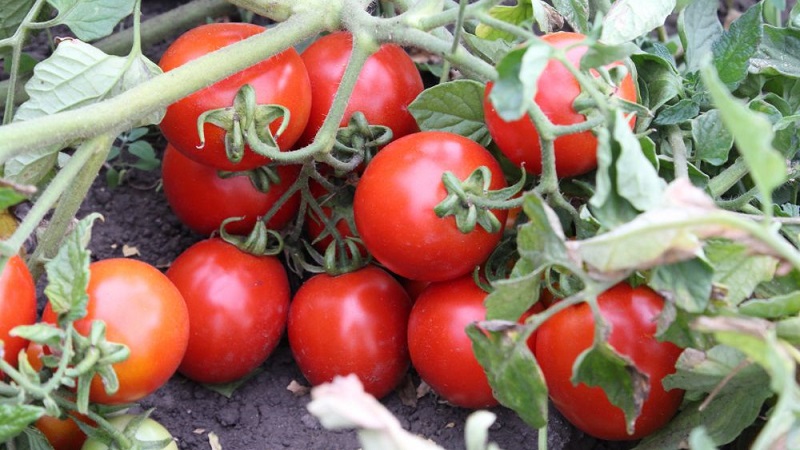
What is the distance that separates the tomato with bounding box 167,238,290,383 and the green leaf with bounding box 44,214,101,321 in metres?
0.29

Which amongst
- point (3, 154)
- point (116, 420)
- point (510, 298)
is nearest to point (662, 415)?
point (510, 298)

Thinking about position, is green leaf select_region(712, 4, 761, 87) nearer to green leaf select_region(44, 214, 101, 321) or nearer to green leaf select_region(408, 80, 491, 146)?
green leaf select_region(408, 80, 491, 146)

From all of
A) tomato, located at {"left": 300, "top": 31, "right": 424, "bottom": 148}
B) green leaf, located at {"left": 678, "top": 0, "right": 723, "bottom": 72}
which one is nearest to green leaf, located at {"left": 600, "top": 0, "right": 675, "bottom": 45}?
green leaf, located at {"left": 678, "top": 0, "right": 723, "bottom": 72}

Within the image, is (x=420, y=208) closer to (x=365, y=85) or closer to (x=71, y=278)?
(x=365, y=85)

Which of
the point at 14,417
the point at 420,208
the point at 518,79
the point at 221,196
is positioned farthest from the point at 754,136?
the point at 221,196

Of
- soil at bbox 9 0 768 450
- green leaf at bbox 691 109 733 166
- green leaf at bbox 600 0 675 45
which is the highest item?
green leaf at bbox 600 0 675 45

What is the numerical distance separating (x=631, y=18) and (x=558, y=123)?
22 centimetres

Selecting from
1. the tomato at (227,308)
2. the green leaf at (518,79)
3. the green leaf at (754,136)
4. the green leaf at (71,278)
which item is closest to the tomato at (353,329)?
the tomato at (227,308)

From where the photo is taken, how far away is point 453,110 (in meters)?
1.21

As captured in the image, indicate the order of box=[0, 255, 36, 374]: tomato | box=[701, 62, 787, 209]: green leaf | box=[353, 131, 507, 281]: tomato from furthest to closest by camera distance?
box=[353, 131, 507, 281]: tomato, box=[0, 255, 36, 374]: tomato, box=[701, 62, 787, 209]: green leaf

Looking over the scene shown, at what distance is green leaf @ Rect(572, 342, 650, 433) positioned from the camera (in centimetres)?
90

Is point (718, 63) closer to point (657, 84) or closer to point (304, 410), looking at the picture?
point (657, 84)

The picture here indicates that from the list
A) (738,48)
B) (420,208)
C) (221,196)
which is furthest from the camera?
(221,196)

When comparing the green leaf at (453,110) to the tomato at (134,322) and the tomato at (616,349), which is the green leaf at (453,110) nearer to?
the tomato at (616,349)
